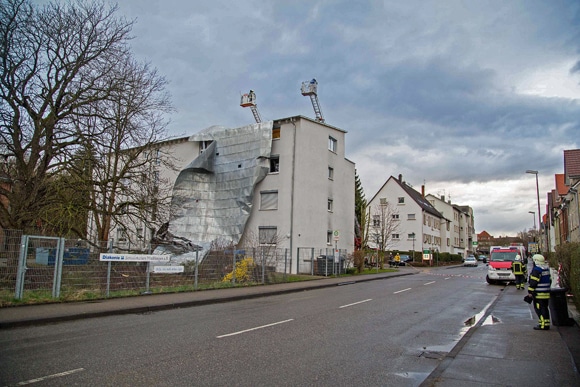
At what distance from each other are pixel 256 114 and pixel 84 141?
27394mm

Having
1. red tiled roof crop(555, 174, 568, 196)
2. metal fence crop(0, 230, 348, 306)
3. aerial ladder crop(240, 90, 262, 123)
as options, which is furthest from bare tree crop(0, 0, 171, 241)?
red tiled roof crop(555, 174, 568, 196)

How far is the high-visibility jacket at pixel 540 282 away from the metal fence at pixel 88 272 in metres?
11.6

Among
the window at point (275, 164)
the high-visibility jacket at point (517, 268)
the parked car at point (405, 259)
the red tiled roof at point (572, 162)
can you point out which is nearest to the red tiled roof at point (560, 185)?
the red tiled roof at point (572, 162)

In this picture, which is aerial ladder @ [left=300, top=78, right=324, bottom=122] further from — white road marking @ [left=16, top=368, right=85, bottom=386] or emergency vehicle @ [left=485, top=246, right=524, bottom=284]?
white road marking @ [left=16, top=368, right=85, bottom=386]

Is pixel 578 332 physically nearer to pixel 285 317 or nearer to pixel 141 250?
pixel 285 317

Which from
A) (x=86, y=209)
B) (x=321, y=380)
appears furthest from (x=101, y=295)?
(x=321, y=380)

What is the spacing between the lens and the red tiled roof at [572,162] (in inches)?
1423

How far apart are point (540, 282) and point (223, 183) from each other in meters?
27.2

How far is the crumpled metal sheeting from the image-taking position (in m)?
32.2

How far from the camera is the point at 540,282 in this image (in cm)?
943

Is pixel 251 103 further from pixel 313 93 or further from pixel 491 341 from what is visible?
pixel 491 341

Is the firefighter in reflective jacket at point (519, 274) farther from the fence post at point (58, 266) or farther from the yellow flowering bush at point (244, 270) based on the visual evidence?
the fence post at point (58, 266)

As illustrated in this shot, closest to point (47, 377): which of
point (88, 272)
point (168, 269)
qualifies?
point (88, 272)

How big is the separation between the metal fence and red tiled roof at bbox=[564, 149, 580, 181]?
30.3 metres
